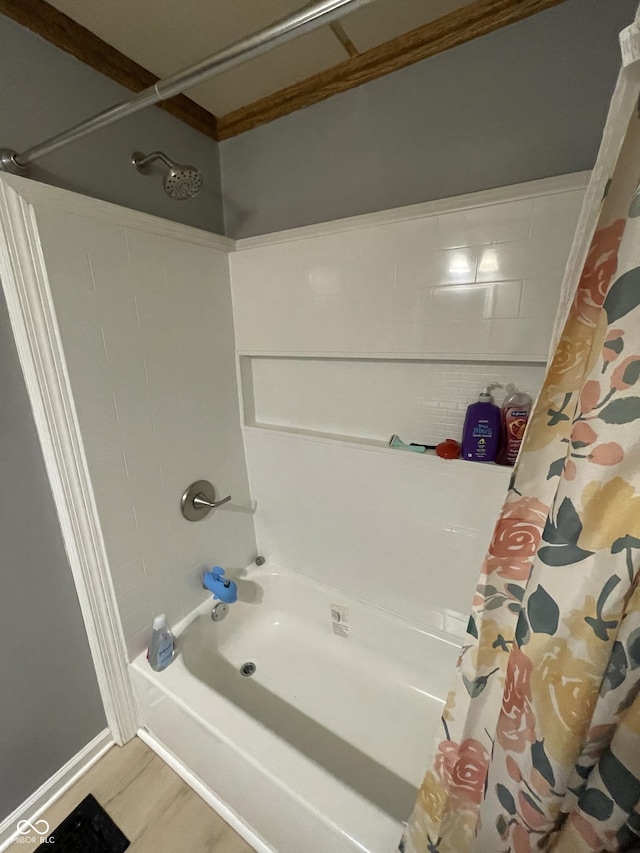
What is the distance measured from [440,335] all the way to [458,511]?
60cm

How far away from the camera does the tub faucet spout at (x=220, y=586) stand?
1459 mm

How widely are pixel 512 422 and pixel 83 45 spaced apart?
5.54 ft

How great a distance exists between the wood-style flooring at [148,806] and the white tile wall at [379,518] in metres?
0.83

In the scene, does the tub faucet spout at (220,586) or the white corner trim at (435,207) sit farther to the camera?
the tub faucet spout at (220,586)

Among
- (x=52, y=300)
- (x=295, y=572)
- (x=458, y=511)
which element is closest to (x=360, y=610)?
(x=295, y=572)

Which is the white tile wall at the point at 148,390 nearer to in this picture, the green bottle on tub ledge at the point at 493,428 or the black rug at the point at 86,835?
the black rug at the point at 86,835

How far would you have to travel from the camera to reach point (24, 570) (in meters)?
1.07

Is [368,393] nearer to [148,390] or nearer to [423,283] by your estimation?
[423,283]

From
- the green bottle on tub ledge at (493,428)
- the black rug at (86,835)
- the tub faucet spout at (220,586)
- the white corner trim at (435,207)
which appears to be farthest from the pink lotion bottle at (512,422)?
the black rug at (86,835)

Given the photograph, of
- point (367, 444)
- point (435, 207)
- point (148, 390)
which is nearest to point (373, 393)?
point (367, 444)

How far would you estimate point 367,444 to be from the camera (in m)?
1.40

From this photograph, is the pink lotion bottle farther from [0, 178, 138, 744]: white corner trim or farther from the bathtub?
[0, 178, 138, 744]: white corner trim

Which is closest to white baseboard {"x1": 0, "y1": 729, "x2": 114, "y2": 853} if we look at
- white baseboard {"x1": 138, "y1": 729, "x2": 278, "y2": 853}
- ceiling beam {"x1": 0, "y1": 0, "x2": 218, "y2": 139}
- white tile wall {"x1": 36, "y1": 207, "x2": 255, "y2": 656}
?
white baseboard {"x1": 138, "y1": 729, "x2": 278, "y2": 853}

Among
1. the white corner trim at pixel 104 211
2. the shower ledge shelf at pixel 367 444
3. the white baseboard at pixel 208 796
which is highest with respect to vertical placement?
the white corner trim at pixel 104 211
